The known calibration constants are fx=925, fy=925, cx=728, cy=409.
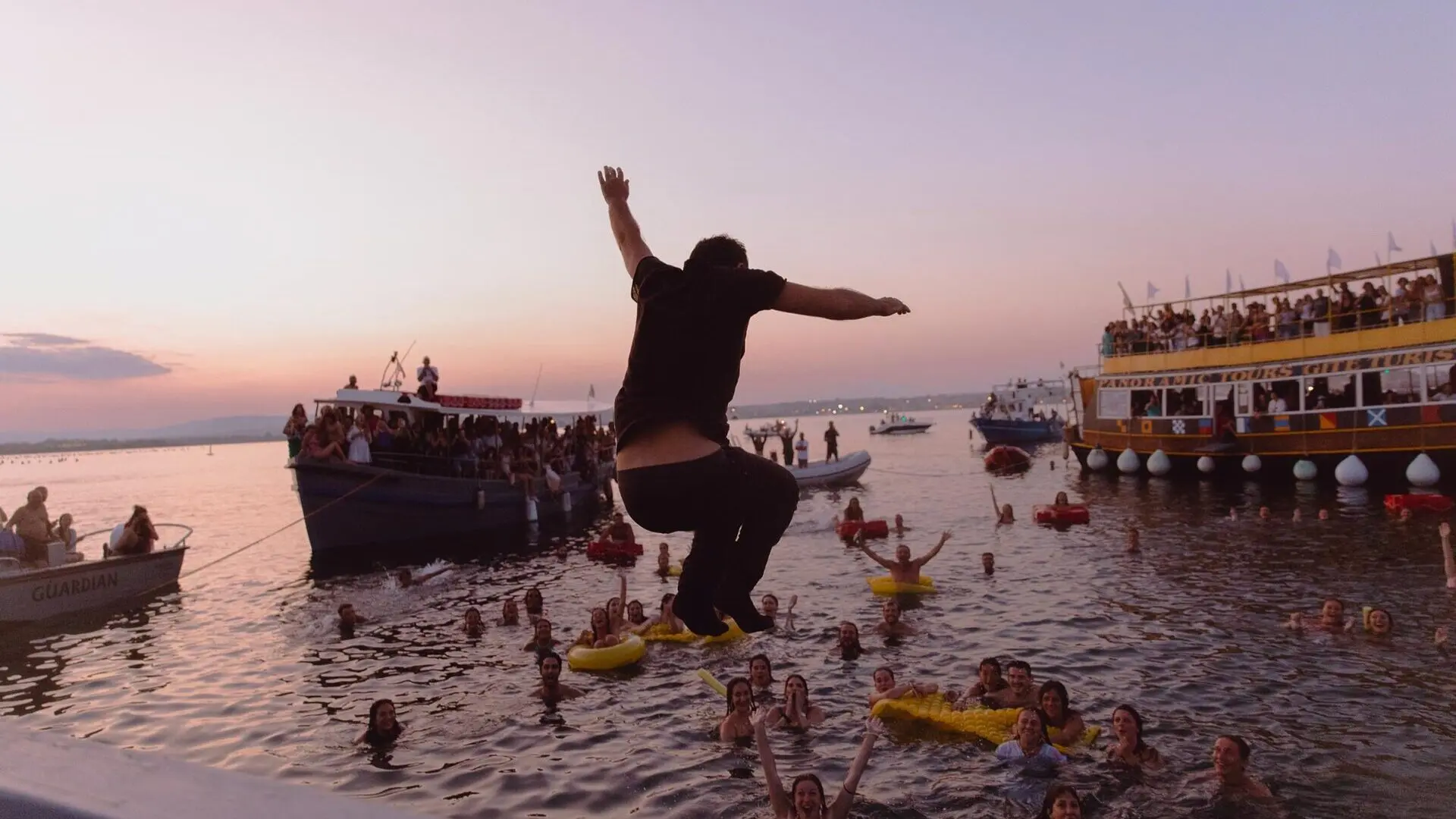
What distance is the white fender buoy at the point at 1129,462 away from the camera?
41.1m

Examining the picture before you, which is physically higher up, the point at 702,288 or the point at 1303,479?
the point at 702,288

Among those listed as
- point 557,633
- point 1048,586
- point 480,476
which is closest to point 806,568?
point 1048,586

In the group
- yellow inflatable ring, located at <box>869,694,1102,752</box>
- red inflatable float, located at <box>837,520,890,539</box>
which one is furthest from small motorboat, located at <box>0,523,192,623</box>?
red inflatable float, located at <box>837,520,890,539</box>

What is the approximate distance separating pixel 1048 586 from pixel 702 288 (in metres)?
20.3

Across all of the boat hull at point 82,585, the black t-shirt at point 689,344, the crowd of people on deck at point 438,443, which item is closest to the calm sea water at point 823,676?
the boat hull at point 82,585

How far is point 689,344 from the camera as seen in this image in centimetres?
318

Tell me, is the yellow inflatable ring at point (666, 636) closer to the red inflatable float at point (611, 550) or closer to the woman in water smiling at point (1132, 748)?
the woman in water smiling at point (1132, 748)

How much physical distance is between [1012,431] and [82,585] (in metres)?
69.2

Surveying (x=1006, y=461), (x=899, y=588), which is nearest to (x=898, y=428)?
(x=1006, y=461)

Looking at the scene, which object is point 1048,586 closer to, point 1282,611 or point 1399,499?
point 1282,611

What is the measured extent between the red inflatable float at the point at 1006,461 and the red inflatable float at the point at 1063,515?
26.9m

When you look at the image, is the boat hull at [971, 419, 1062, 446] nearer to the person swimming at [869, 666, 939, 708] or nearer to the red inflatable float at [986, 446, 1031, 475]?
the red inflatable float at [986, 446, 1031, 475]

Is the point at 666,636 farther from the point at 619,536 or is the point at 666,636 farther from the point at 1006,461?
the point at 1006,461

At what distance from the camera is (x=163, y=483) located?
333 feet
